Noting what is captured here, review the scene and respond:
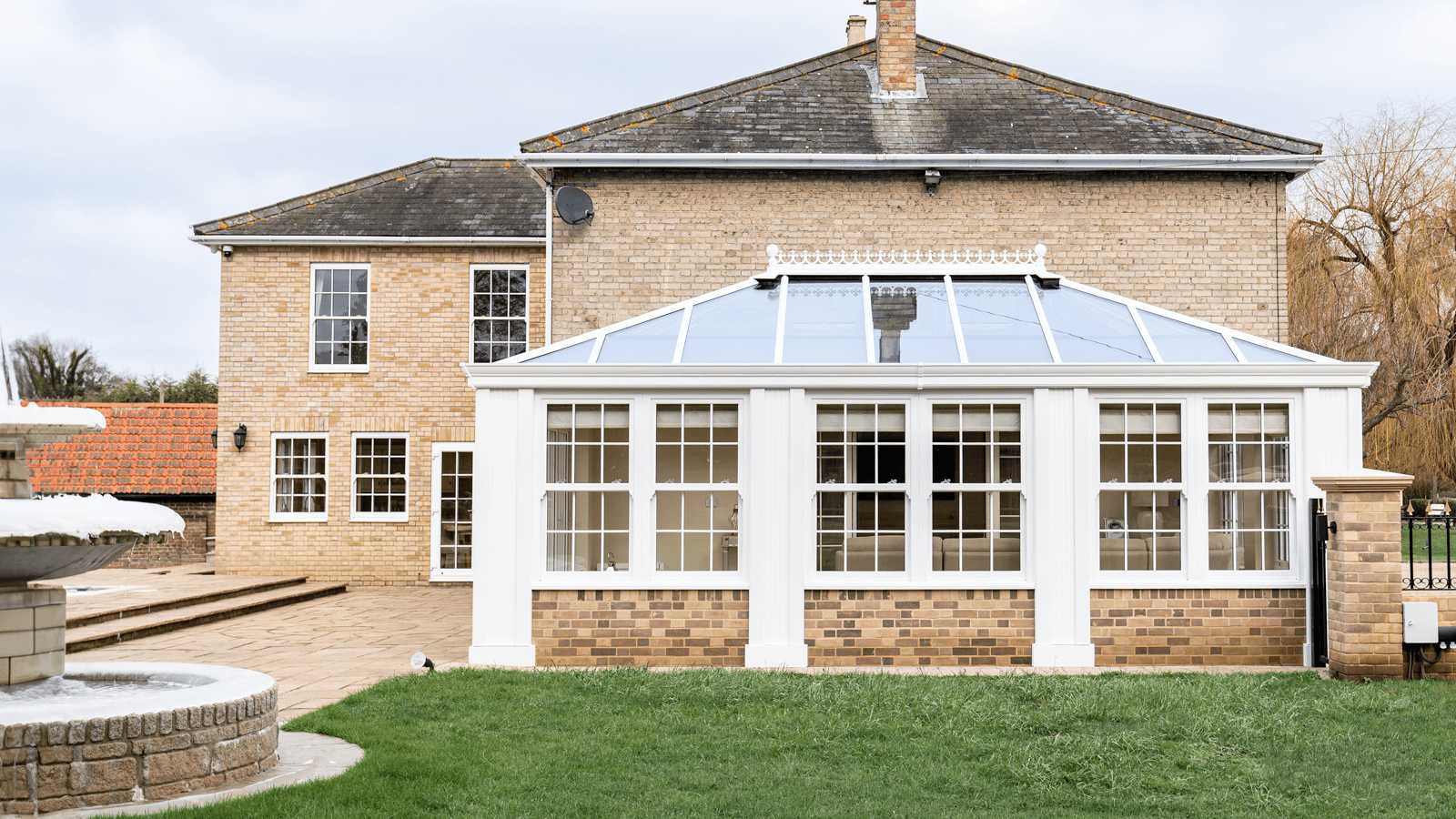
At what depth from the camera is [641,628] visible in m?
9.52

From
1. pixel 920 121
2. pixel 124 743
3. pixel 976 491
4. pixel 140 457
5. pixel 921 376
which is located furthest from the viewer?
pixel 140 457

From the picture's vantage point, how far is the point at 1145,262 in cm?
1336

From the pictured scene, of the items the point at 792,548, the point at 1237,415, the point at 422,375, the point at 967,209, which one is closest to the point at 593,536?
the point at 792,548

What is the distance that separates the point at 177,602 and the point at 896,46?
1116 cm

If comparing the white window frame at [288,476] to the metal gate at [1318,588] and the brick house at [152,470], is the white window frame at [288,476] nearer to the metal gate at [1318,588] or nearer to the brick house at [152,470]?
the brick house at [152,470]

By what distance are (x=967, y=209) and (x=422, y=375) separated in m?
8.57

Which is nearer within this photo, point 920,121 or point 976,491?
point 976,491

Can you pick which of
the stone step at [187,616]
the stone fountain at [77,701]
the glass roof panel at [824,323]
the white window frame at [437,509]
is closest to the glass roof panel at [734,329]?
the glass roof panel at [824,323]

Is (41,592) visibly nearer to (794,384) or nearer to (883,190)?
(794,384)

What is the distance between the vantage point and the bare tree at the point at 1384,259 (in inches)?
826

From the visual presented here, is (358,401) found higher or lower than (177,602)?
higher

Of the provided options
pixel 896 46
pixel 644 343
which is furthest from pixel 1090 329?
pixel 896 46

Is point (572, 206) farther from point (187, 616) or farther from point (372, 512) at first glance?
point (372, 512)

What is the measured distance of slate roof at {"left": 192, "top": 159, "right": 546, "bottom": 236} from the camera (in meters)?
17.4
